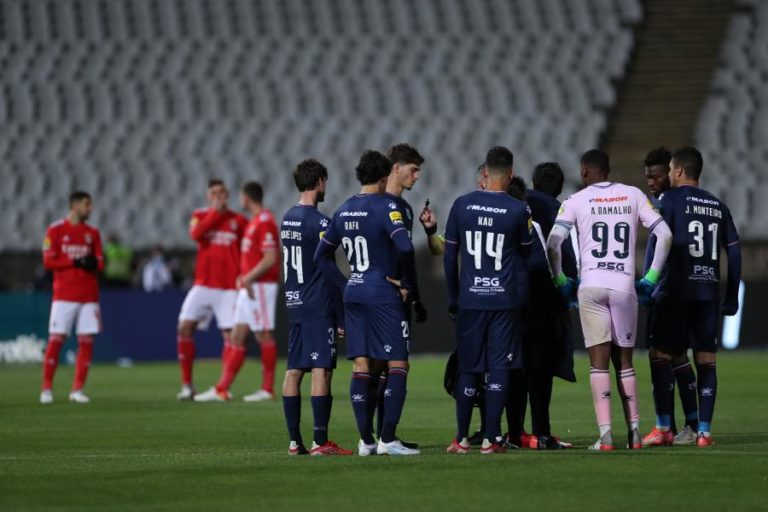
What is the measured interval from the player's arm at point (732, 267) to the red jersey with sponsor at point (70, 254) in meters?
7.98

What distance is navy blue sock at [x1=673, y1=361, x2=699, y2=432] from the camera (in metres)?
10.8

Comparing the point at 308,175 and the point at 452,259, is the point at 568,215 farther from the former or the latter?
the point at 308,175

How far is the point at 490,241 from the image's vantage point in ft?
32.0

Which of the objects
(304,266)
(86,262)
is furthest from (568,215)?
(86,262)

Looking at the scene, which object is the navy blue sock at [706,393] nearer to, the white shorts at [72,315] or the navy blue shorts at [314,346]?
the navy blue shorts at [314,346]

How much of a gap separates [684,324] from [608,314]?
2.86 ft

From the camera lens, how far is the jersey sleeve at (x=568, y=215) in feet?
32.8

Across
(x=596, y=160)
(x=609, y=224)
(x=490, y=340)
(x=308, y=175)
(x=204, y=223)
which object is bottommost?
(x=490, y=340)

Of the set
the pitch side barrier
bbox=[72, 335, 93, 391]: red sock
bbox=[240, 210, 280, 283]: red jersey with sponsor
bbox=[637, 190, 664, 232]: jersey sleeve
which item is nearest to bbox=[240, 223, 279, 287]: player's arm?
bbox=[240, 210, 280, 283]: red jersey with sponsor

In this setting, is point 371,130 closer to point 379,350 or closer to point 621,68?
point 621,68

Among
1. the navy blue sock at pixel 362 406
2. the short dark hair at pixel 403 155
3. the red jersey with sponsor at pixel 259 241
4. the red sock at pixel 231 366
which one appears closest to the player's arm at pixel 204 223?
the red jersey with sponsor at pixel 259 241

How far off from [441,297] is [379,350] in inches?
556

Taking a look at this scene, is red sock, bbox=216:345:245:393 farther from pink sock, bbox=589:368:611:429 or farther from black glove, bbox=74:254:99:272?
pink sock, bbox=589:368:611:429

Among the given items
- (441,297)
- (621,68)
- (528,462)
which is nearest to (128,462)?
(528,462)
